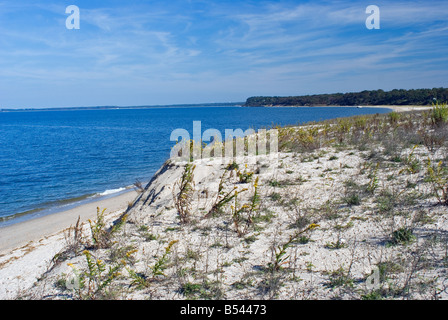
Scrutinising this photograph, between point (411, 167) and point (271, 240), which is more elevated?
point (411, 167)

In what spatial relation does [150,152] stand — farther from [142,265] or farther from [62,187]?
[142,265]

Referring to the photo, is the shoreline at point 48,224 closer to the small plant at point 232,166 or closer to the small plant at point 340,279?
the small plant at point 232,166

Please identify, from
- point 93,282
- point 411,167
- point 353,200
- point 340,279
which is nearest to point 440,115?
point 411,167

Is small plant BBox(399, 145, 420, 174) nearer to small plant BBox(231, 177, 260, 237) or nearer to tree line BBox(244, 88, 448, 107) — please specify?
small plant BBox(231, 177, 260, 237)

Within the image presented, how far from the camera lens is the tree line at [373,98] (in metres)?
60.7

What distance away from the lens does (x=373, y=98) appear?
92000 mm

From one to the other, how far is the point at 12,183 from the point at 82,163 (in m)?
5.66

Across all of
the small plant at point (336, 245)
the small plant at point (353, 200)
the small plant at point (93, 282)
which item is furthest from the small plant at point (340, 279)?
the small plant at point (93, 282)

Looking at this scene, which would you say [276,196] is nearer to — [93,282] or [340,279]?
[340,279]

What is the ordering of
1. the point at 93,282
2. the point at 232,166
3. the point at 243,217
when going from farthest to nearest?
the point at 232,166 → the point at 243,217 → the point at 93,282

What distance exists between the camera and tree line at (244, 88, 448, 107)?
60.7 m

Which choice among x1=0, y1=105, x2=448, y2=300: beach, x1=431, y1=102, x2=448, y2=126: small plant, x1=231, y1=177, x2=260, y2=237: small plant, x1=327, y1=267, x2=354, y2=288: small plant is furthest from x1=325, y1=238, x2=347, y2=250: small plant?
x1=431, y1=102, x2=448, y2=126: small plant

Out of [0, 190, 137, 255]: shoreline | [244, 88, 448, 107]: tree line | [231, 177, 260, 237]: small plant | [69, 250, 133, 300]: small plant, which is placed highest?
[244, 88, 448, 107]: tree line

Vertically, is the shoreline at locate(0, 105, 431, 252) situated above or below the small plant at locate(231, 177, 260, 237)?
below
